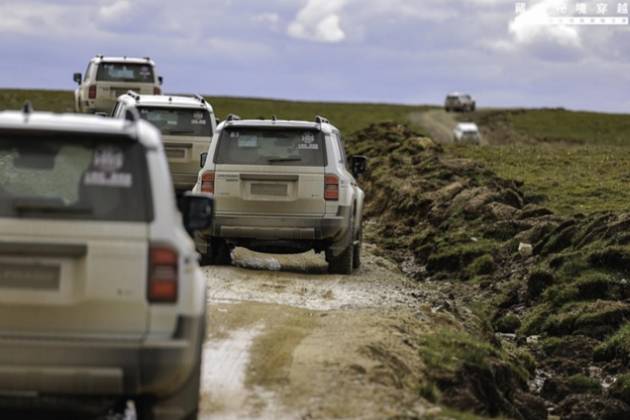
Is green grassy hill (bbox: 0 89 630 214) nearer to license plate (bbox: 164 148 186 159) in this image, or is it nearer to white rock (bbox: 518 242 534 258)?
white rock (bbox: 518 242 534 258)

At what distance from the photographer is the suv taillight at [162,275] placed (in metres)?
7.35

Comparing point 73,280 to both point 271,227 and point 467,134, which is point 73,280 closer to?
point 271,227

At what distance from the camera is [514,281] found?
21141 millimetres

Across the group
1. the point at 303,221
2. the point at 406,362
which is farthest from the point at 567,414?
the point at 303,221

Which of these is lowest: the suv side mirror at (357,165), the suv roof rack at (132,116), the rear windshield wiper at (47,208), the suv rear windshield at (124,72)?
the suv side mirror at (357,165)

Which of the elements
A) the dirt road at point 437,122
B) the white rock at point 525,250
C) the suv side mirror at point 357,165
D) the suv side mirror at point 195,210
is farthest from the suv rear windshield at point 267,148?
the dirt road at point 437,122

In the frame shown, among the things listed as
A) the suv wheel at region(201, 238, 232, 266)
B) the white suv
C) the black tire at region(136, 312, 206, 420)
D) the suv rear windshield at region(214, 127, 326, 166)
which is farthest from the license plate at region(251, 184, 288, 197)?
the white suv

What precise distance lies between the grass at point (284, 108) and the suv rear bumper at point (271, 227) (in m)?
56.4

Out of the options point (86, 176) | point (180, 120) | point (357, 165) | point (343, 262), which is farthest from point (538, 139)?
point (86, 176)

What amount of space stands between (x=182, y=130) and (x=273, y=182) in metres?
6.24

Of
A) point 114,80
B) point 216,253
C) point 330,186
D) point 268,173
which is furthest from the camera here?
point 114,80

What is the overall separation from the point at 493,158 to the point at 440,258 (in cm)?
1550

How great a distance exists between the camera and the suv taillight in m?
7.35

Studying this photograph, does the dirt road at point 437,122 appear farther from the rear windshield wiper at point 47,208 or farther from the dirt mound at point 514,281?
the rear windshield wiper at point 47,208
